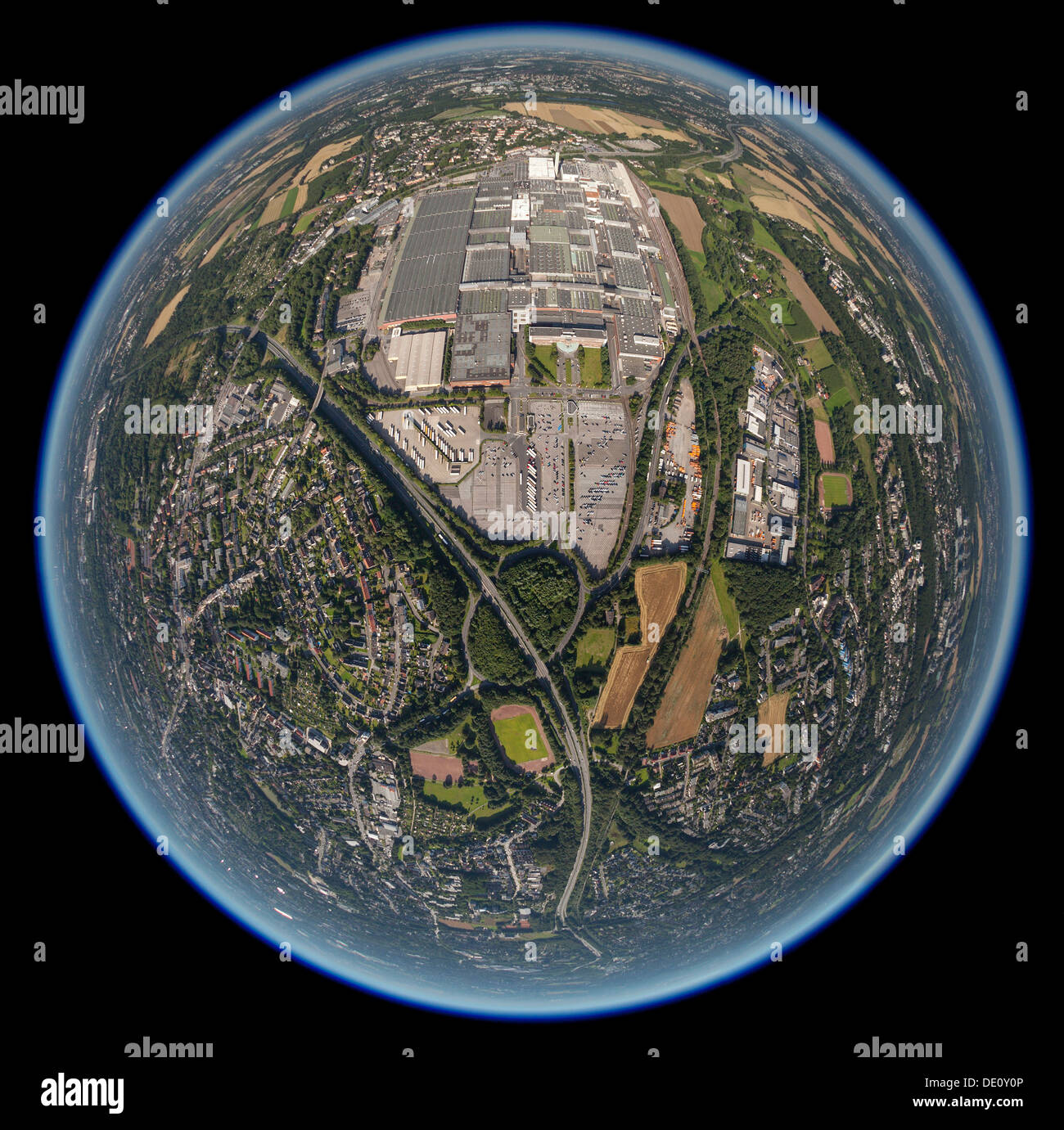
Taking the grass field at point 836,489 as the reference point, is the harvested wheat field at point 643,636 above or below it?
below

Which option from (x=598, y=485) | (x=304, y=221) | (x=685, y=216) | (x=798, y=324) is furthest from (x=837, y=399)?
(x=304, y=221)

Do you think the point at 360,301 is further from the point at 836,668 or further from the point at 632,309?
the point at 836,668

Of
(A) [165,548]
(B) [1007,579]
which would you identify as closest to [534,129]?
(A) [165,548]

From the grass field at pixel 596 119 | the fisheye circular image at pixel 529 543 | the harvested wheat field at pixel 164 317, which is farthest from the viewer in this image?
the grass field at pixel 596 119

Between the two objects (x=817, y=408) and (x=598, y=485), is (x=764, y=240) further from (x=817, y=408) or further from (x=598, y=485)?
(x=598, y=485)

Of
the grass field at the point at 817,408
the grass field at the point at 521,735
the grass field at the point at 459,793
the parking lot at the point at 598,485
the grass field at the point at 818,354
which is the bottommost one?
the grass field at the point at 459,793

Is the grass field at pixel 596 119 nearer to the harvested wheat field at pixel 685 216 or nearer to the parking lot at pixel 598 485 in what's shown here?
the harvested wheat field at pixel 685 216

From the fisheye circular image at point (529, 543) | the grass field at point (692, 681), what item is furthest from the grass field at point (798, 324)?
the grass field at point (692, 681)
